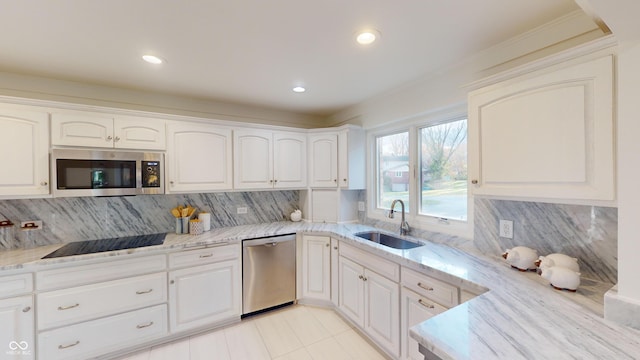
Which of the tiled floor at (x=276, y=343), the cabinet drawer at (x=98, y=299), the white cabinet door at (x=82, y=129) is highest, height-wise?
the white cabinet door at (x=82, y=129)

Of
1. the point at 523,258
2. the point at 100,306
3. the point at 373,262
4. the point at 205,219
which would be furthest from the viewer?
the point at 205,219

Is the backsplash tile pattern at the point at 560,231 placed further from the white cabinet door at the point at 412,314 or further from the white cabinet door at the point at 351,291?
the white cabinet door at the point at 351,291

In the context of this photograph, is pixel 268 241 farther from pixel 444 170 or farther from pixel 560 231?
pixel 560 231

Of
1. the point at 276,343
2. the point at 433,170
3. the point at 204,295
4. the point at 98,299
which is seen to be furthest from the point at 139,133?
the point at 433,170

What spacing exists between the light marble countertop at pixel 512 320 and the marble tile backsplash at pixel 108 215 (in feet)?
1.73

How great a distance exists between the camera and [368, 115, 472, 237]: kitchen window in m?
2.16

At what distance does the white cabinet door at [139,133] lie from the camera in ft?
7.45

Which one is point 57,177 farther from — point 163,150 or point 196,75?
point 196,75

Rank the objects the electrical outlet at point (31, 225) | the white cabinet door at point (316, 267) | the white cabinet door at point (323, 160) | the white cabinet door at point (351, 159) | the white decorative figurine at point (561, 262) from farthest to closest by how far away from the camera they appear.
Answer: the white cabinet door at point (323, 160)
the white cabinet door at point (351, 159)
the white cabinet door at point (316, 267)
the electrical outlet at point (31, 225)
the white decorative figurine at point (561, 262)

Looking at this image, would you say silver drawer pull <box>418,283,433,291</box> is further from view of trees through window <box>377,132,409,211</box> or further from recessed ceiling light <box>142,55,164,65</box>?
recessed ceiling light <box>142,55,164,65</box>

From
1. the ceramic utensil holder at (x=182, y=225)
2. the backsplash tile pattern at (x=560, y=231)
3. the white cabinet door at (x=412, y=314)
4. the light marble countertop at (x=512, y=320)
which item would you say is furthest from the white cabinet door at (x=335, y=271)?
the ceramic utensil holder at (x=182, y=225)

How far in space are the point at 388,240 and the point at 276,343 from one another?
1.43 m

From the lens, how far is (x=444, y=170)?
2.30 metres

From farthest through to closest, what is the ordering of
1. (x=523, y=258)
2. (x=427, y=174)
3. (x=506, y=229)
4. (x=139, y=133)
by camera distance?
(x=427, y=174), (x=139, y=133), (x=506, y=229), (x=523, y=258)
